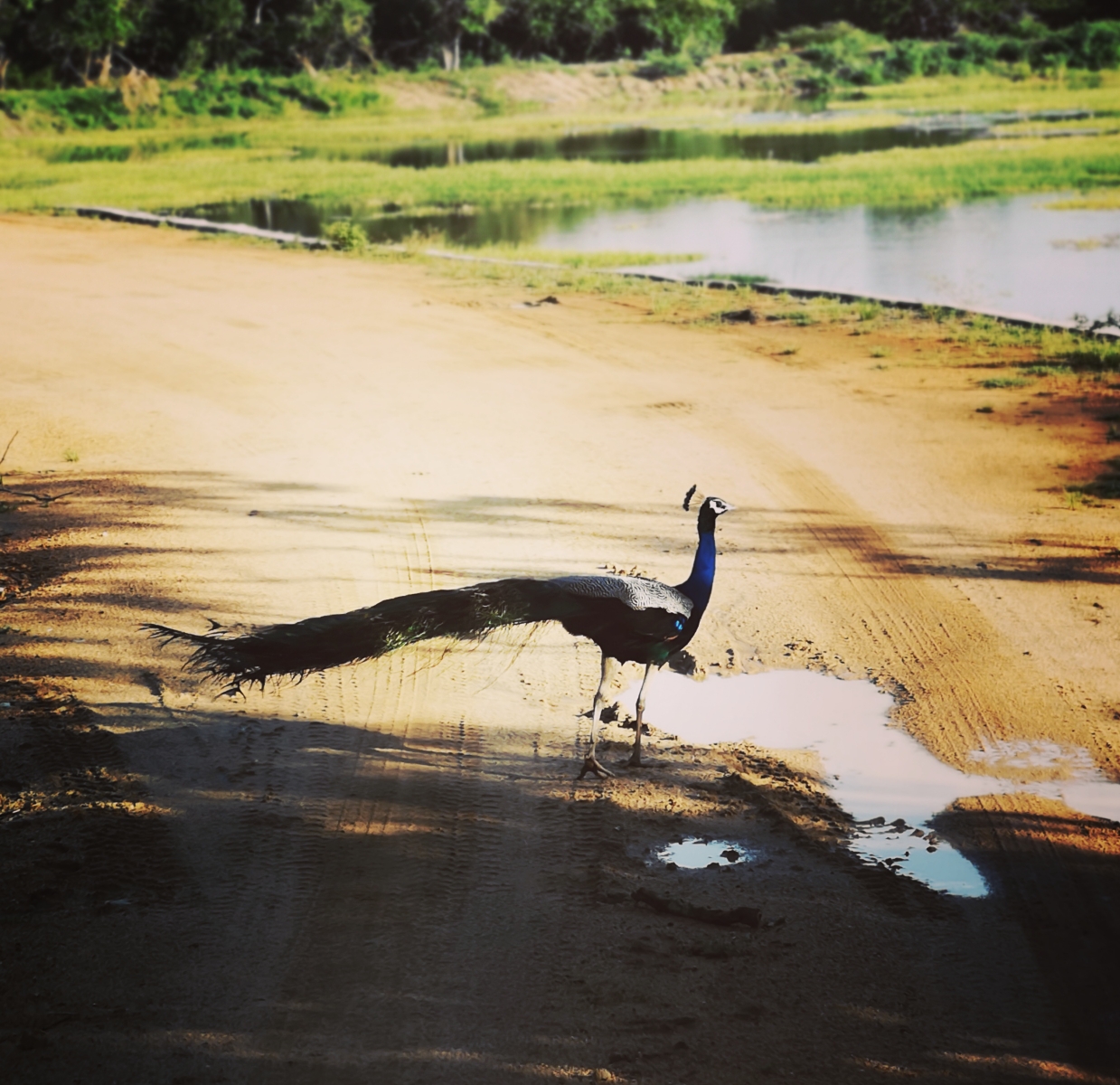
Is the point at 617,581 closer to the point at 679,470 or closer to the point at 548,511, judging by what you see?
the point at 548,511

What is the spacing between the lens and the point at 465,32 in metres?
71.2

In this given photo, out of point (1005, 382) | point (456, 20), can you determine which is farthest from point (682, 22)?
point (1005, 382)

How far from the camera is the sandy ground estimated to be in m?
4.05

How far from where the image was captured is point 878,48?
244ft

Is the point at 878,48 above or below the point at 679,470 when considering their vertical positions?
above

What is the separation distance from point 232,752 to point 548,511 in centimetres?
379

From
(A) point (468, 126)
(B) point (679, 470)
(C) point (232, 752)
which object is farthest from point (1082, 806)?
(A) point (468, 126)

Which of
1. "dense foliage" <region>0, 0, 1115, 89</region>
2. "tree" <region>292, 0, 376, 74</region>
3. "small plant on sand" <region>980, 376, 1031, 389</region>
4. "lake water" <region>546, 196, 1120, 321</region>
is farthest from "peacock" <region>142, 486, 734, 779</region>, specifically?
"tree" <region>292, 0, 376, 74</region>

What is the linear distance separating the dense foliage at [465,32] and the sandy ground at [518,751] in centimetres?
4743

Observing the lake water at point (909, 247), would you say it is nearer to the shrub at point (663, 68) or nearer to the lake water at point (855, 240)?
the lake water at point (855, 240)

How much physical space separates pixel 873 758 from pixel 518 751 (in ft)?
5.52

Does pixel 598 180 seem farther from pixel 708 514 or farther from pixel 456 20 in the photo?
pixel 456 20

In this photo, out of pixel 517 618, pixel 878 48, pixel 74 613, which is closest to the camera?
pixel 517 618

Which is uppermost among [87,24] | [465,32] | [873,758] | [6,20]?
[465,32]
